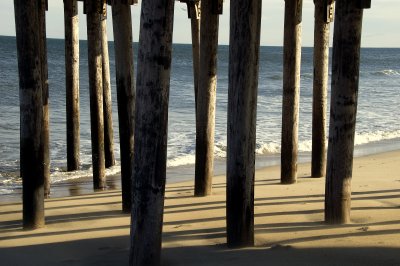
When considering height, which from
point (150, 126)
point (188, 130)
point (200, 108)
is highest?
point (150, 126)

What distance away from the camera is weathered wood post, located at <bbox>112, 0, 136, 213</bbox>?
25.6 feet

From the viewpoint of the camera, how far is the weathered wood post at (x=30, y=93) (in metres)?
7.14

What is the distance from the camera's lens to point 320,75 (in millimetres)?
9852

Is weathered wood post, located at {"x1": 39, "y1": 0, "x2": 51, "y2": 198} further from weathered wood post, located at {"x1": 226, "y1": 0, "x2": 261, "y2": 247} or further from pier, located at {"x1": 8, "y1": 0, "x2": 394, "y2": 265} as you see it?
weathered wood post, located at {"x1": 226, "y1": 0, "x2": 261, "y2": 247}

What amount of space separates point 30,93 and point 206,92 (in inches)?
80.3

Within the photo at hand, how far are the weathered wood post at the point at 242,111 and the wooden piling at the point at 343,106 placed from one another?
0.83 m

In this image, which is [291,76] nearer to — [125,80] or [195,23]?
[195,23]

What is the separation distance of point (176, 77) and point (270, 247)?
1334 inches

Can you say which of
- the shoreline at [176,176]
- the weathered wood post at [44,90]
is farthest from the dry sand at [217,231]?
the shoreline at [176,176]

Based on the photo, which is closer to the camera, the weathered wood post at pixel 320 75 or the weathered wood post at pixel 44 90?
the weathered wood post at pixel 44 90

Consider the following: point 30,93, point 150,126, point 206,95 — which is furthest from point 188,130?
point 150,126

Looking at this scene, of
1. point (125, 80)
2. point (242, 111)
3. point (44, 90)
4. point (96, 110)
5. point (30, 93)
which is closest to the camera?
point (242, 111)

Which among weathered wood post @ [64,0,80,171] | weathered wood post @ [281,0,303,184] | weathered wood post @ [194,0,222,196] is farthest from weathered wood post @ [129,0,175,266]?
weathered wood post @ [64,0,80,171]

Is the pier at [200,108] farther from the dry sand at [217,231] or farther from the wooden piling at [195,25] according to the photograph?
the dry sand at [217,231]
